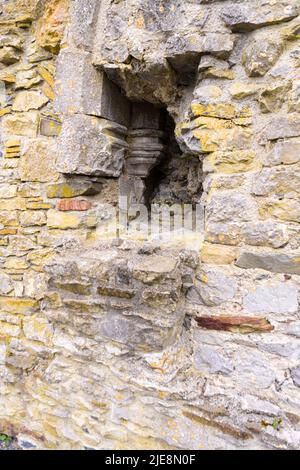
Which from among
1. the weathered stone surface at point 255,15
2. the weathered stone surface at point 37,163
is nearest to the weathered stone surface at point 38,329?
the weathered stone surface at point 37,163

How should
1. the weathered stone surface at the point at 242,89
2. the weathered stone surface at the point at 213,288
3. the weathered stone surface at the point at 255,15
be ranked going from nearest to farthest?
the weathered stone surface at the point at 255,15, the weathered stone surface at the point at 242,89, the weathered stone surface at the point at 213,288

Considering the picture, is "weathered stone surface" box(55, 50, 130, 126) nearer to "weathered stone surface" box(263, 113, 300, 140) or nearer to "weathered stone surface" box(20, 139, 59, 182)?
"weathered stone surface" box(20, 139, 59, 182)

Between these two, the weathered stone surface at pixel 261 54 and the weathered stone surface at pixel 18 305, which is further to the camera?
the weathered stone surface at pixel 18 305

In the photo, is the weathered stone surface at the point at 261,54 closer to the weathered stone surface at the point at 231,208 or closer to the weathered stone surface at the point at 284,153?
the weathered stone surface at the point at 284,153

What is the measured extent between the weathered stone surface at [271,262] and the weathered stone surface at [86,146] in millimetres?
1013

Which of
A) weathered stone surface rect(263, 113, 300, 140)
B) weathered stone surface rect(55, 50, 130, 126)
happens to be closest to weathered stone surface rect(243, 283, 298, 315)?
weathered stone surface rect(263, 113, 300, 140)

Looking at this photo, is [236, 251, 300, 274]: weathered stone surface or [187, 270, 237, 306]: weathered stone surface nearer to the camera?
[236, 251, 300, 274]: weathered stone surface

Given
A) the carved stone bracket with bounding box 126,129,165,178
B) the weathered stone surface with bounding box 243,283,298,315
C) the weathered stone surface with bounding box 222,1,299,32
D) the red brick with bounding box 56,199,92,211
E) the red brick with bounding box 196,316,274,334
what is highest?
the weathered stone surface with bounding box 222,1,299,32

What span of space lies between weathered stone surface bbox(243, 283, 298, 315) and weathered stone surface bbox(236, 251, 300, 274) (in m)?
0.08

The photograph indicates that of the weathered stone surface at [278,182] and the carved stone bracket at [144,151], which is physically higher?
the carved stone bracket at [144,151]

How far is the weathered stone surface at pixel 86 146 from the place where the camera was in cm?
190

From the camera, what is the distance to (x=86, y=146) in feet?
6.27

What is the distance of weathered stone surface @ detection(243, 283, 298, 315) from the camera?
1514 mm
